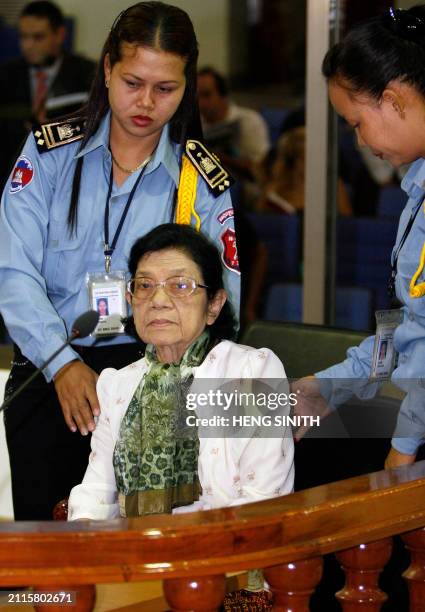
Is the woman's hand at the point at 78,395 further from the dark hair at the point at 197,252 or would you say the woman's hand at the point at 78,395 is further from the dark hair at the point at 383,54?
the dark hair at the point at 383,54

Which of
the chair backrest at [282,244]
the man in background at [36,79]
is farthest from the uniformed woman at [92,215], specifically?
the man in background at [36,79]

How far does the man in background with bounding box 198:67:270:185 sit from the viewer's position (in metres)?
5.89

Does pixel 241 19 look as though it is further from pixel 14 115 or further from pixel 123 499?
pixel 123 499

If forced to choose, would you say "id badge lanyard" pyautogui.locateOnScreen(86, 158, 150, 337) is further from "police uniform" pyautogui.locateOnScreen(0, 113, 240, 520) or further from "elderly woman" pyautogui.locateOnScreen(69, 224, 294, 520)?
"elderly woman" pyautogui.locateOnScreen(69, 224, 294, 520)

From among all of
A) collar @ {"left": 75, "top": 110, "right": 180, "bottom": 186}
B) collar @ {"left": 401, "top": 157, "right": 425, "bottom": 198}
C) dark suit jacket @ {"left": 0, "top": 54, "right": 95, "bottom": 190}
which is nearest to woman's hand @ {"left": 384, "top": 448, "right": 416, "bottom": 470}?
collar @ {"left": 401, "top": 157, "right": 425, "bottom": 198}

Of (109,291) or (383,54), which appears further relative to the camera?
(109,291)

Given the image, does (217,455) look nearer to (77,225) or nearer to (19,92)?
(77,225)

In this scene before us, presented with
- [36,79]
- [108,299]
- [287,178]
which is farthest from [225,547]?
[36,79]

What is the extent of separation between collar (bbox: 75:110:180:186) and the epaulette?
0.11ft

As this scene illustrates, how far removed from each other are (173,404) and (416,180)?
22.9 inches

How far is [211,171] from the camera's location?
223cm

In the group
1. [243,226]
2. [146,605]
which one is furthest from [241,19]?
[146,605]

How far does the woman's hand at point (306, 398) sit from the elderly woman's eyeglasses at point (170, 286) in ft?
0.85

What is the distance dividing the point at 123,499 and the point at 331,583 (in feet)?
1.61
